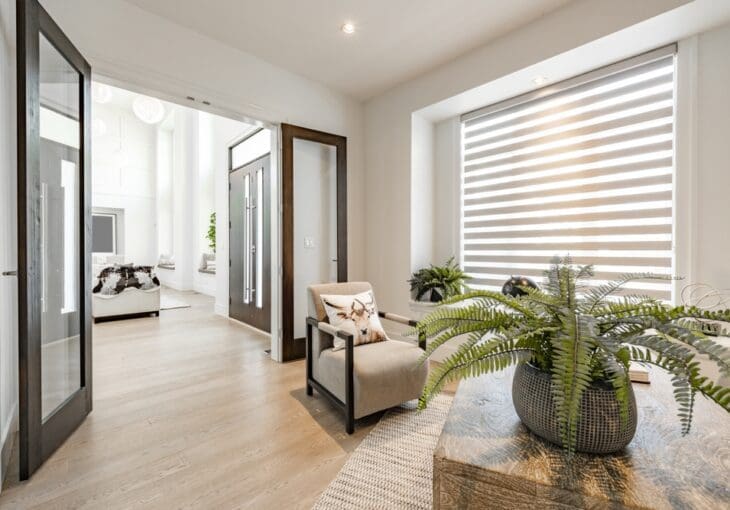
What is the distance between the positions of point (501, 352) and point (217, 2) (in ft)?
9.89

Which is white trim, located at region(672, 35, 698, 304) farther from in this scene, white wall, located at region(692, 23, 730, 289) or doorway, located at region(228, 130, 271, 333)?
doorway, located at region(228, 130, 271, 333)

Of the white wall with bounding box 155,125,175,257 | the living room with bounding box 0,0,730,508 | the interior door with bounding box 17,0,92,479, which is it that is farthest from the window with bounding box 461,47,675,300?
the white wall with bounding box 155,125,175,257

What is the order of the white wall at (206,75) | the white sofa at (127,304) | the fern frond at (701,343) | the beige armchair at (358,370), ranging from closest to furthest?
the fern frond at (701,343) < the beige armchair at (358,370) < the white wall at (206,75) < the white sofa at (127,304)

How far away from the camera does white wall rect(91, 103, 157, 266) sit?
9195 millimetres

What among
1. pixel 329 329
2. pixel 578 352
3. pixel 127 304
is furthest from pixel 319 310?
pixel 127 304

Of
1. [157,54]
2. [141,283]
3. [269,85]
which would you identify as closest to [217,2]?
[157,54]

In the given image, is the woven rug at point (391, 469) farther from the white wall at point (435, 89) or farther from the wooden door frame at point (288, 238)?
the white wall at point (435, 89)

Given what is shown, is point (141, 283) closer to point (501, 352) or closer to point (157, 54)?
point (157, 54)

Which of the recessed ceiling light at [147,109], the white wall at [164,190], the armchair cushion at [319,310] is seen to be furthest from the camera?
the white wall at [164,190]

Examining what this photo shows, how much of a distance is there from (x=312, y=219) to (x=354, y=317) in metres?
1.66

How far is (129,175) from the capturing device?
9.73 metres

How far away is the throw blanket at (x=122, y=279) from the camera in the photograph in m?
5.15

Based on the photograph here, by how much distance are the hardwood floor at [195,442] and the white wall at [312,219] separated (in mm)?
873

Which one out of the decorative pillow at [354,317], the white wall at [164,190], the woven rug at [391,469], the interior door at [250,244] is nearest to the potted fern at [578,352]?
the woven rug at [391,469]
